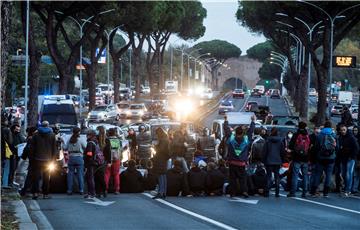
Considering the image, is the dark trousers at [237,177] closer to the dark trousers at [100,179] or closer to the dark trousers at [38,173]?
the dark trousers at [100,179]

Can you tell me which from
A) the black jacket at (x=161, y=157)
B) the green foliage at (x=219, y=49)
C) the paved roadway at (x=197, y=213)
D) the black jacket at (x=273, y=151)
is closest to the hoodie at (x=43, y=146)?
the paved roadway at (x=197, y=213)

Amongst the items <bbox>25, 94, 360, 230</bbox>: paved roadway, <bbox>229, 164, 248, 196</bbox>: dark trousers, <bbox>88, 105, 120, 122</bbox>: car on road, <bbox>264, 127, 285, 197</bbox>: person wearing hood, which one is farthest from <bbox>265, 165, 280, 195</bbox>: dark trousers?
<bbox>88, 105, 120, 122</bbox>: car on road

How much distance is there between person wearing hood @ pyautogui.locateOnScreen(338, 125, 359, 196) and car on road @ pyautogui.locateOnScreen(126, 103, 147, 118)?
49.6 metres

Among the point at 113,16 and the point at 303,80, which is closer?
the point at 113,16

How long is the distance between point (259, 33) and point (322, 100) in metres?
26.0

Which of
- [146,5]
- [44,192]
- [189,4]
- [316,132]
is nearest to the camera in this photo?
[44,192]

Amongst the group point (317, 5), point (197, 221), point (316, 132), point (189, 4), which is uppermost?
point (189, 4)

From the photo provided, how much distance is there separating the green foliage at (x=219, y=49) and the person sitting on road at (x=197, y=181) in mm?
161447

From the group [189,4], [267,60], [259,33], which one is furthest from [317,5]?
[267,60]

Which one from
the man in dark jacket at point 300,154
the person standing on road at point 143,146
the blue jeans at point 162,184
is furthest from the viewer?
the person standing on road at point 143,146

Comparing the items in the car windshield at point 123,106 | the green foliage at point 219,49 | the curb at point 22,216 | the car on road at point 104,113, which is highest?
the green foliage at point 219,49

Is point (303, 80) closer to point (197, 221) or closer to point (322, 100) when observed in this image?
point (322, 100)

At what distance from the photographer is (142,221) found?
13156 millimetres

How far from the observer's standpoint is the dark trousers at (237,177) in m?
17.4
